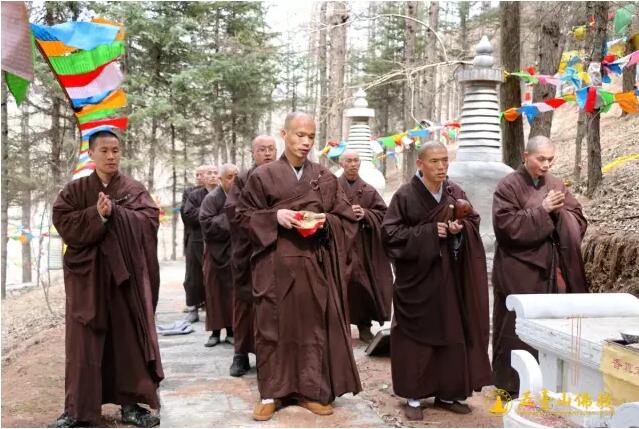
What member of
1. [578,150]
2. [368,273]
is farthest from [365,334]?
[578,150]

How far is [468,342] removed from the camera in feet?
14.7

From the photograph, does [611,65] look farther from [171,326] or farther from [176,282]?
[176,282]

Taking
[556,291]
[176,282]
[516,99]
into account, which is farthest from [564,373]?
[176,282]

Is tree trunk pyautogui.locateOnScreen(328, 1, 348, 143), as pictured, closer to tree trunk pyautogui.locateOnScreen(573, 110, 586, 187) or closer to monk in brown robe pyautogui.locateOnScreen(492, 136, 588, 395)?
tree trunk pyautogui.locateOnScreen(573, 110, 586, 187)

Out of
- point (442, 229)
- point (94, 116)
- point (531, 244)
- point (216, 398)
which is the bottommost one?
point (216, 398)

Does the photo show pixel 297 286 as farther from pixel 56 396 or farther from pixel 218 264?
pixel 218 264

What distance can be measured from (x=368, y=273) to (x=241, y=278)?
1.94m

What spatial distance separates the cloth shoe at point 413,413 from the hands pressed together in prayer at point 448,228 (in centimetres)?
124

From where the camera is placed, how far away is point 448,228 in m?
4.44

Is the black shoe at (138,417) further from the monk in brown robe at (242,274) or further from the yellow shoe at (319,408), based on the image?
the monk in brown robe at (242,274)

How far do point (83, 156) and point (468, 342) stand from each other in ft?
14.6

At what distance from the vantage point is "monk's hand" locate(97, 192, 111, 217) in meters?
4.09

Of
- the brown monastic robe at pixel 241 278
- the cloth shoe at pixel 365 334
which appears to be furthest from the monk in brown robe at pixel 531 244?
the cloth shoe at pixel 365 334

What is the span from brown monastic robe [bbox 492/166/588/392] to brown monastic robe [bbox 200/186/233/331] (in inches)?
125
